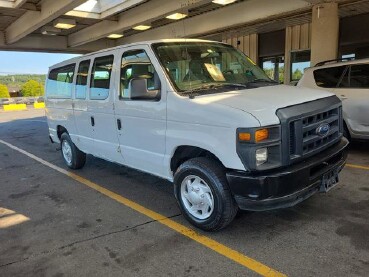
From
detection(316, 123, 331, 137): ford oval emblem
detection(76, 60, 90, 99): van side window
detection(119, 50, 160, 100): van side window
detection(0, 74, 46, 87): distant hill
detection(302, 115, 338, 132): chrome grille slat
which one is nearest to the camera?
detection(302, 115, 338, 132): chrome grille slat

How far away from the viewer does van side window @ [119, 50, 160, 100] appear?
4211mm

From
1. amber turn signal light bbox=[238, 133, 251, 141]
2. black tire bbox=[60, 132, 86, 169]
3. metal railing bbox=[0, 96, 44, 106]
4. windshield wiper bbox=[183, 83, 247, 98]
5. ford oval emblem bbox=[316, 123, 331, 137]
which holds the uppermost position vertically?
windshield wiper bbox=[183, 83, 247, 98]

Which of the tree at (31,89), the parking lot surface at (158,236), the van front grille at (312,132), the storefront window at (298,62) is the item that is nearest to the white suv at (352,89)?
the parking lot surface at (158,236)

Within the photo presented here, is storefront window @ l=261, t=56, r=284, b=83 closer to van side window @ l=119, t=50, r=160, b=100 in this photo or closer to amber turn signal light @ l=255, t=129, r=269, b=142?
van side window @ l=119, t=50, r=160, b=100

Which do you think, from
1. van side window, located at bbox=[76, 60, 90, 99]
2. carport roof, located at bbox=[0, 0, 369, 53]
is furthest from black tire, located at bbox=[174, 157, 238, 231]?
carport roof, located at bbox=[0, 0, 369, 53]

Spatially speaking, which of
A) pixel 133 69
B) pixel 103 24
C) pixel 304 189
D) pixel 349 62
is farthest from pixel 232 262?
pixel 103 24

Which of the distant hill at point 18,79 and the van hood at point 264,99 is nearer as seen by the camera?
the van hood at point 264,99

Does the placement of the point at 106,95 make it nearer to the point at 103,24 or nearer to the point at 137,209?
the point at 137,209

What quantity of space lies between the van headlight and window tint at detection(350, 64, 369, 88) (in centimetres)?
453

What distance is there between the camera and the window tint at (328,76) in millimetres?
7176

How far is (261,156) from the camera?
3.27m

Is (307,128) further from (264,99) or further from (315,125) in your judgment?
(264,99)

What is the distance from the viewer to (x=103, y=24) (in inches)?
589

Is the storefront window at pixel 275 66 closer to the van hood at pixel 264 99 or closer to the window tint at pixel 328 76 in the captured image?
the window tint at pixel 328 76
